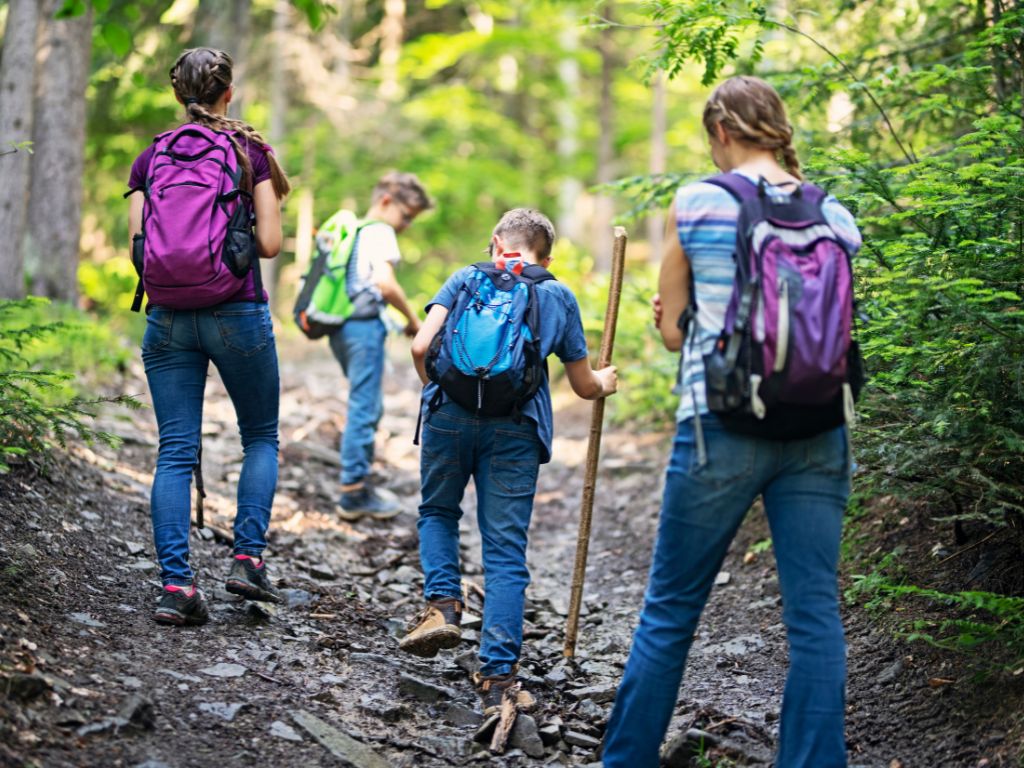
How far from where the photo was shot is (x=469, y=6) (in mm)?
24750

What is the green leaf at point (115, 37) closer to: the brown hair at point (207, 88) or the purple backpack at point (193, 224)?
the brown hair at point (207, 88)

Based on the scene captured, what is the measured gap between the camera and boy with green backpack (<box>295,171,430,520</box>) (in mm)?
7387

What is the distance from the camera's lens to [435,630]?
14.5ft

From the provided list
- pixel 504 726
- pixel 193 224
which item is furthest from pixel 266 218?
pixel 504 726

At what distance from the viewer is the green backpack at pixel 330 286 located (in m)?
7.41

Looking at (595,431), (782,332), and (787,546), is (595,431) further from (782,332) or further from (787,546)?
(782,332)

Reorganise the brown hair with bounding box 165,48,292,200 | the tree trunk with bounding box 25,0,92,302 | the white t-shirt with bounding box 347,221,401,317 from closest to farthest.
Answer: the brown hair with bounding box 165,48,292,200 < the white t-shirt with bounding box 347,221,401,317 < the tree trunk with bounding box 25,0,92,302

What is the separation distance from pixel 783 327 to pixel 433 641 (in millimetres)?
2203

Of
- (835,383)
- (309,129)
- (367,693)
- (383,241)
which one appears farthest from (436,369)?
(309,129)

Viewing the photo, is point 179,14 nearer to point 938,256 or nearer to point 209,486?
point 209,486

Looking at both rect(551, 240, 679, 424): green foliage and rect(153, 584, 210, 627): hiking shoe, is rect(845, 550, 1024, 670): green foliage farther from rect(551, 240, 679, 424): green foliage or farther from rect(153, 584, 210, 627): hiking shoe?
rect(551, 240, 679, 424): green foliage

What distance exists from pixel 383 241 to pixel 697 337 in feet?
14.4

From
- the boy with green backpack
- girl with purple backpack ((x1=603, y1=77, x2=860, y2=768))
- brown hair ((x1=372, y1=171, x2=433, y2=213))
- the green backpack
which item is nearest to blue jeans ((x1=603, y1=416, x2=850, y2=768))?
girl with purple backpack ((x1=603, y1=77, x2=860, y2=768))

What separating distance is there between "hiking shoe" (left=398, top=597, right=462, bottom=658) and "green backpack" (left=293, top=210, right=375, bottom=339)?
3.29 m
